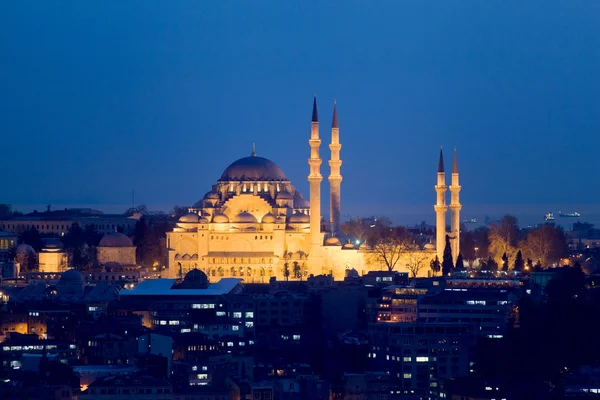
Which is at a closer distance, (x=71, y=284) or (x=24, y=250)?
(x=71, y=284)

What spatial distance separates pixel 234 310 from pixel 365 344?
709 cm

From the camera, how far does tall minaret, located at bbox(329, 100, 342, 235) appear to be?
85.8 m

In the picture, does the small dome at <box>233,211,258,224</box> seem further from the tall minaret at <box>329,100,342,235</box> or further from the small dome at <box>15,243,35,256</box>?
the small dome at <box>15,243,35,256</box>

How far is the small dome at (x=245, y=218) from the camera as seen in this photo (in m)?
86.6

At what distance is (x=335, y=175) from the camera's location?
8569 cm

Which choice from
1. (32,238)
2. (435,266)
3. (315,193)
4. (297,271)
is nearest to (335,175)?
(315,193)

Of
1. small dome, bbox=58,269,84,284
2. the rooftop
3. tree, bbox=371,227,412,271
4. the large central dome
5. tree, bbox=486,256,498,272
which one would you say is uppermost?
the large central dome

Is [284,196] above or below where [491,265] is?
above

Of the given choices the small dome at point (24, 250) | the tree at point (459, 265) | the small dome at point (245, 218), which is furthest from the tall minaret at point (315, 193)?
the small dome at point (24, 250)

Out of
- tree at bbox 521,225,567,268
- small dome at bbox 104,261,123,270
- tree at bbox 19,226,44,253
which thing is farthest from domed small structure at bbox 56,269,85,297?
tree at bbox 521,225,567,268

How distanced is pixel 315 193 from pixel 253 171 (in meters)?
7.65

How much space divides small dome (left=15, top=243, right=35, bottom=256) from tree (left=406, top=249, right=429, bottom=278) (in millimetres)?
17200

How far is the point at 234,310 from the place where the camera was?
68.4m

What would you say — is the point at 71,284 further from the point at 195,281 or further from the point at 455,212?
the point at 455,212
